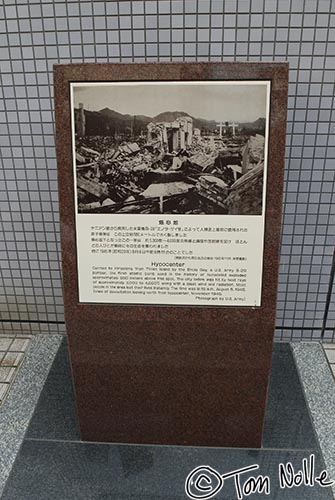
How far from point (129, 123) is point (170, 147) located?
18 cm

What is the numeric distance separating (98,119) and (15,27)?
115 cm

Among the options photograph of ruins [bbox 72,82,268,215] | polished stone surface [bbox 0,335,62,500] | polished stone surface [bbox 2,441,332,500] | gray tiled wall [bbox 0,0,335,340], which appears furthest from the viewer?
gray tiled wall [bbox 0,0,335,340]

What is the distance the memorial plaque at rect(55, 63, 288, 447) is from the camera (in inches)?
71.7

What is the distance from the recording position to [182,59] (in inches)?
102

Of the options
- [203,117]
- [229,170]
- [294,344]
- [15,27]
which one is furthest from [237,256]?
[15,27]

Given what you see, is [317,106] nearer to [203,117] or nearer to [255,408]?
[203,117]

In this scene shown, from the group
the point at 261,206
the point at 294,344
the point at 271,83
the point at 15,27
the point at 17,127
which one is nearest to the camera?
the point at 271,83

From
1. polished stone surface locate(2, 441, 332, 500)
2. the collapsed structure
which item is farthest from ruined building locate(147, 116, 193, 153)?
polished stone surface locate(2, 441, 332, 500)

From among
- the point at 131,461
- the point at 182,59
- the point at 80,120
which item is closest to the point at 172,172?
the point at 80,120

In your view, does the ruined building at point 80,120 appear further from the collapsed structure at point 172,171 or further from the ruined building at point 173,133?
the ruined building at point 173,133

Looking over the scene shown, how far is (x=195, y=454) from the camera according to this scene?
90.7 inches

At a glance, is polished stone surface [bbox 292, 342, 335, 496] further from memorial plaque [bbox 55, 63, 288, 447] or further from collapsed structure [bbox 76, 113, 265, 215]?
collapsed structure [bbox 76, 113, 265, 215]
